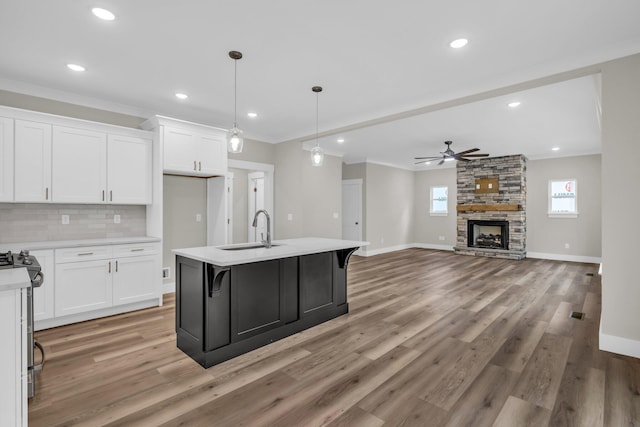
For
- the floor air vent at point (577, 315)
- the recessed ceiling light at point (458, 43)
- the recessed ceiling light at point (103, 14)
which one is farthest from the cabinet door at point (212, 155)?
the floor air vent at point (577, 315)

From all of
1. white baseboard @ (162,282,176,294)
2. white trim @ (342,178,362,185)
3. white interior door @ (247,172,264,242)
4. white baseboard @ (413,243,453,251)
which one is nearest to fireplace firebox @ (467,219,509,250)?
white baseboard @ (413,243,453,251)

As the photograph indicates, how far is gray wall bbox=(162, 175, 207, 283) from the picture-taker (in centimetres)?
486

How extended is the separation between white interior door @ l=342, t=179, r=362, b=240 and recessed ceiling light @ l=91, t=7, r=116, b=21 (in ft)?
22.1

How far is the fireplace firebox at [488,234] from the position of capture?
8.29m

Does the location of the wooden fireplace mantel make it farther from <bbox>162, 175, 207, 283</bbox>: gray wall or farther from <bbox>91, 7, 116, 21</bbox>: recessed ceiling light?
<bbox>91, 7, 116, 21</bbox>: recessed ceiling light

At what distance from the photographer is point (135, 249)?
392 cm

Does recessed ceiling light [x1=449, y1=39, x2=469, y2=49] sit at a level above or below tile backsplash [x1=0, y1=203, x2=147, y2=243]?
above

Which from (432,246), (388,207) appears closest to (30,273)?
(388,207)

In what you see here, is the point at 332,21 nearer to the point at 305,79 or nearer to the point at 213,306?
the point at 305,79

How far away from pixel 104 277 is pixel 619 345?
205 inches

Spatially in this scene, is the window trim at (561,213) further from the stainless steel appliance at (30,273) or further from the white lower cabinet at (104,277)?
the stainless steel appliance at (30,273)

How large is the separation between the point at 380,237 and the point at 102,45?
7.48 m

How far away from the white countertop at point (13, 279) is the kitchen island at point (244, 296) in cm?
107

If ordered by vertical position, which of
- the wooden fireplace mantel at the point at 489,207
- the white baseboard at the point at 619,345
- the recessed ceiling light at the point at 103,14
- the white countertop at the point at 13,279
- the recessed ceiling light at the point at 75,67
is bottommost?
the white baseboard at the point at 619,345
